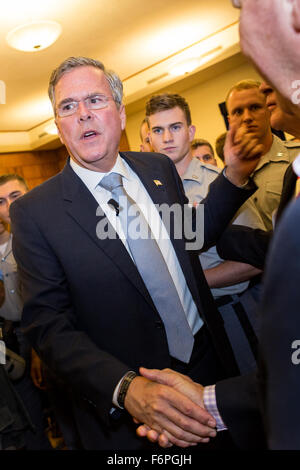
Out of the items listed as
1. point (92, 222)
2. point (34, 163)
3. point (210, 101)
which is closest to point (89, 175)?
point (92, 222)

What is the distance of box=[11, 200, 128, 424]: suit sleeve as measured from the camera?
1.31 meters

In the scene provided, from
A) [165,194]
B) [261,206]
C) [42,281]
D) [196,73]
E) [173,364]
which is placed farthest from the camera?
[196,73]

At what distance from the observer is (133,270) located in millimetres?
1444

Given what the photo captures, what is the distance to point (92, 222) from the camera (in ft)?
4.86

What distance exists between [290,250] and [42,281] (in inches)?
44.4

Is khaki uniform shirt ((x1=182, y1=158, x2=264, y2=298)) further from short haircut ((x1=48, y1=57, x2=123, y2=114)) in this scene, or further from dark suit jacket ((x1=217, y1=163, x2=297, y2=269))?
short haircut ((x1=48, y1=57, x2=123, y2=114))

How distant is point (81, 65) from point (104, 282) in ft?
2.90

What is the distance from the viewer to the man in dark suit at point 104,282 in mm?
1301

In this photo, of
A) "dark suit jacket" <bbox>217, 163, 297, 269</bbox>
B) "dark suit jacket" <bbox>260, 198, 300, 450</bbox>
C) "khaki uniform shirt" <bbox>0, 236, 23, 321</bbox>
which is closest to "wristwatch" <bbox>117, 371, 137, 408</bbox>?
"dark suit jacket" <bbox>260, 198, 300, 450</bbox>

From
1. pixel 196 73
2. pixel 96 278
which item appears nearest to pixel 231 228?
pixel 96 278

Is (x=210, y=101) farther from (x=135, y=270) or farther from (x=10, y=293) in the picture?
(x=135, y=270)

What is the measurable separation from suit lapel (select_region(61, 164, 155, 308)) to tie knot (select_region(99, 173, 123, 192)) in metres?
0.08

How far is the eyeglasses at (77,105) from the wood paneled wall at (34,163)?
8.46 m
